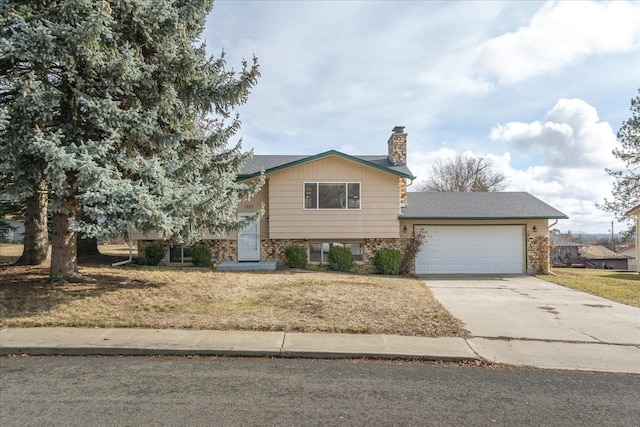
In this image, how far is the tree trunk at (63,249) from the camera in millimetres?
8430

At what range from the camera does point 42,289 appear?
805cm

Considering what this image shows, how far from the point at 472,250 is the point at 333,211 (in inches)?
233

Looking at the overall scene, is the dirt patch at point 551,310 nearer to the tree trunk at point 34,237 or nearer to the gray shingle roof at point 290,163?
the gray shingle roof at point 290,163

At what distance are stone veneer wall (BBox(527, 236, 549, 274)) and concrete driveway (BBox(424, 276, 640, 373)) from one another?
3.97m

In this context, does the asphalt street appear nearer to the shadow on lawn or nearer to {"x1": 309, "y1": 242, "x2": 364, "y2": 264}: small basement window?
the shadow on lawn

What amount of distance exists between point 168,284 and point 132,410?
6.11m

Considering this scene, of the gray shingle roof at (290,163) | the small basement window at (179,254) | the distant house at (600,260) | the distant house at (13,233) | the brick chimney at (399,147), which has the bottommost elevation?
the distant house at (600,260)

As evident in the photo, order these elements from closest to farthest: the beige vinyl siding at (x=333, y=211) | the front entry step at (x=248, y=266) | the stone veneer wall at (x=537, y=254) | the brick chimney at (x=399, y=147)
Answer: the front entry step at (x=248, y=266)
the beige vinyl siding at (x=333, y=211)
the stone veneer wall at (x=537, y=254)
the brick chimney at (x=399, y=147)

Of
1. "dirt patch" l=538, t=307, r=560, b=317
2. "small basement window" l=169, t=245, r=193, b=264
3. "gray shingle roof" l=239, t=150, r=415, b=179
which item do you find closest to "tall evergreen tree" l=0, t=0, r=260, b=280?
"gray shingle roof" l=239, t=150, r=415, b=179

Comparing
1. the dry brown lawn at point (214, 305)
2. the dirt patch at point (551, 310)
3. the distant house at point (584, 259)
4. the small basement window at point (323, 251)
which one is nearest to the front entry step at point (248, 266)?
the small basement window at point (323, 251)

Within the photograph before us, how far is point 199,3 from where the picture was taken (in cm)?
879

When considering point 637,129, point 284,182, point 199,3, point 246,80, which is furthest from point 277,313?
point 637,129

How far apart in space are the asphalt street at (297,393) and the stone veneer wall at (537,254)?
473 inches

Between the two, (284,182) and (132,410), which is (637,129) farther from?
(132,410)
